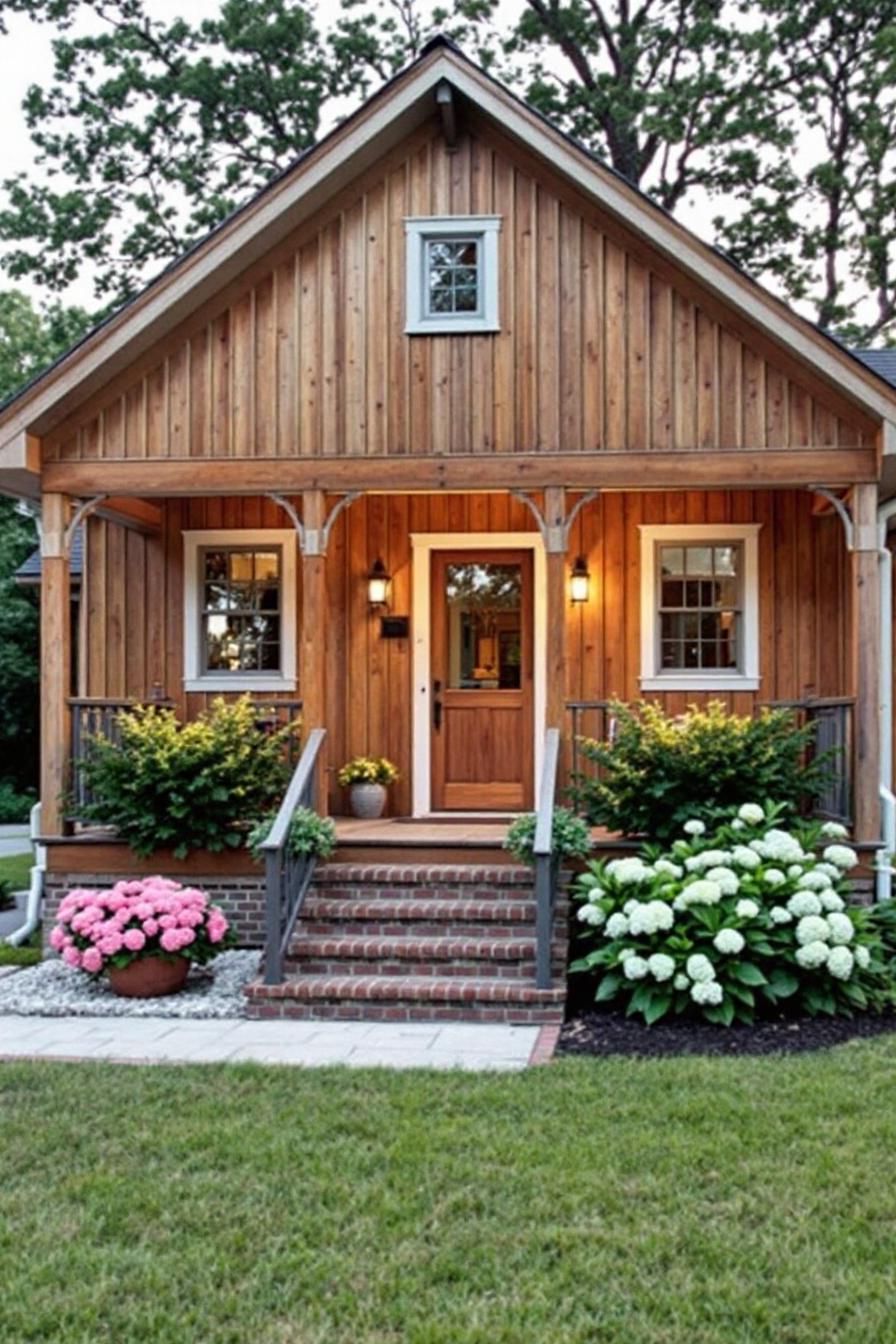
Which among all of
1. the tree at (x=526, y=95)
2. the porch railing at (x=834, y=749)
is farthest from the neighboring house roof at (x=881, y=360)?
the tree at (x=526, y=95)

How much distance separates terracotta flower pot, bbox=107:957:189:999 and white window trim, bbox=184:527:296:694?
3121 mm

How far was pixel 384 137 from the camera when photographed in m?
8.50

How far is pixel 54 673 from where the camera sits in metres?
8.59

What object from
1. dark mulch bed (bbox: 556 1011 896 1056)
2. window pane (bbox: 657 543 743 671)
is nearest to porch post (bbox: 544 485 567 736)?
window pane (bbox: 657 543 743 671)

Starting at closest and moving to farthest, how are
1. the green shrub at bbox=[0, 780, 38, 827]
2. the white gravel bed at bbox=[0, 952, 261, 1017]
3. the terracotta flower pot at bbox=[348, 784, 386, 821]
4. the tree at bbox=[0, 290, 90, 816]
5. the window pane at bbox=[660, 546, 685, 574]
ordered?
the white gravel bed at bbox=[0, 952, 261, 1017] → the terracotta flower pot at bbox=[348, 784, 386, 821] → the window pane at bbox=[660, 546, 685, 574] → the green shrub at bbox=[0, 780, 38, 827] → the tree at bbox=[0, 290, 90, 816]

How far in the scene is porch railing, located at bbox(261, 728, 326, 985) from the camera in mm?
7152

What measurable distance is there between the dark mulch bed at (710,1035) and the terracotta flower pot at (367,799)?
3.52 metres

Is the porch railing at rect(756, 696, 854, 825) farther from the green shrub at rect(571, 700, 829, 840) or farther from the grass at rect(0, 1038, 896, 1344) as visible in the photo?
the grass at rect(0, 1038, 896, 1344)

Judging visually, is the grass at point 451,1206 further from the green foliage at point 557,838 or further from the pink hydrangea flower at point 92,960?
the green foliage at point 557,838

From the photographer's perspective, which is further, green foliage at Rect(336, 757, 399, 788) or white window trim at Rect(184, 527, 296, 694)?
white window trim at Rect(184, 527, 296, 694)

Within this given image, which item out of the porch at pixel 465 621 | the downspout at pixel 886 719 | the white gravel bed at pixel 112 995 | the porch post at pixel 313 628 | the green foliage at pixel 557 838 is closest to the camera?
the white gravel bed at pixel 112 995

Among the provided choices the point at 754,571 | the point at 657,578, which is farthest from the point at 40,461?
the point at 754,571

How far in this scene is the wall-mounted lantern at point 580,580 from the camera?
9.88 m

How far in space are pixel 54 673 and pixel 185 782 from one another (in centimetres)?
138
